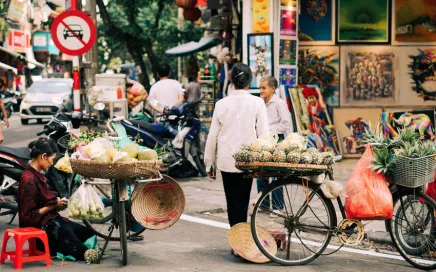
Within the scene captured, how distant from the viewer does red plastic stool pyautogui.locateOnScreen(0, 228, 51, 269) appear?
7484 mm

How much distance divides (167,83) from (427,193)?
7.56 meters

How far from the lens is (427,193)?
317 inches

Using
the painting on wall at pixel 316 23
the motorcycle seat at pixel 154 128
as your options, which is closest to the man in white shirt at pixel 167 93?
the motorcycle seat at pixel 154 128

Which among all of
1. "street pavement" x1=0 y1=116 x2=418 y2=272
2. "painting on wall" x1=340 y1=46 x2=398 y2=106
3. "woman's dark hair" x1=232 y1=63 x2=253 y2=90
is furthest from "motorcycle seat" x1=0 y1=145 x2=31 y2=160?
"painting on wall" x1=340 y1=46 x2=398 y2=106

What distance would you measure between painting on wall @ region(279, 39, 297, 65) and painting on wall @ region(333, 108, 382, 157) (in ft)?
4.76

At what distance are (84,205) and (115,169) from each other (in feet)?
1.66

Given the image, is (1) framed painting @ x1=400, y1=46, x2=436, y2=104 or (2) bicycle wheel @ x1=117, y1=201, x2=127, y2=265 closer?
(2) bicycle wheel @ x1=117, y1=201, x2=127, y2=265

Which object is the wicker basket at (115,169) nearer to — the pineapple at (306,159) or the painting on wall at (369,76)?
the pineapple at (306,159)

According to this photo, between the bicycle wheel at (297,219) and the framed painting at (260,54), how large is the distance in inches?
242

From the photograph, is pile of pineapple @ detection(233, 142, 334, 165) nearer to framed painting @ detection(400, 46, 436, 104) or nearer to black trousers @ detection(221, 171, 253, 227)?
black trousers @ detection(221, 171, 253, 227)

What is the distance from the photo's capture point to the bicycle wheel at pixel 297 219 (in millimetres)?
7711

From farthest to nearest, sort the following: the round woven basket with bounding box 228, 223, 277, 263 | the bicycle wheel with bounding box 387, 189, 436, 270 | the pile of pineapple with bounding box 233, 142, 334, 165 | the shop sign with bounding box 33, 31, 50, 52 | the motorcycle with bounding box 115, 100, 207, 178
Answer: the shop sign with bounding box 33, 31, 50, 52 < the motorcycle with bounding box 115, 100, 207, 178 < the round woven basket with bounding box 228, 223, 277, 263 < the bicycle wheel with bounding box 387, 189, 436, 270 < the pile of pineapple with bounding box 233, 142, 334, 165

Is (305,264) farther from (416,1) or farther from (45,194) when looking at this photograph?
(416,1)

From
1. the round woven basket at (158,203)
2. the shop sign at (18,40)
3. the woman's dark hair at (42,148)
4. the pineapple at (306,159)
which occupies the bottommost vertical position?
the round woven basket at (158,203)
